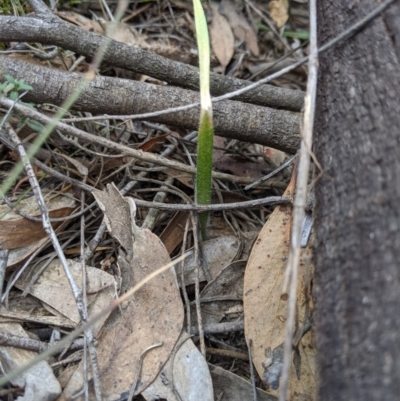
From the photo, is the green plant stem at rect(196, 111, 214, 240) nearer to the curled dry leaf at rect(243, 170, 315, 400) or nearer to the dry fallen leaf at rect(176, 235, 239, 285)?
the dry fallen leaf at rect(176, 235, 239, 285)

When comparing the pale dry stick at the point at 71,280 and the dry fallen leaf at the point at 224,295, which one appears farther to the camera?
the dry fallen leaf at the point at 224,295

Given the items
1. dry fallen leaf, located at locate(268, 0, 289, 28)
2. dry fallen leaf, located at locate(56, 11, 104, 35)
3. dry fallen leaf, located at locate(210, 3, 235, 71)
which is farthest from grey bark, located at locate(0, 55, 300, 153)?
dry fallen leaf, located at locate(268, 0, 289, 28)

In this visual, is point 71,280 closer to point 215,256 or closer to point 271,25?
point 215,256

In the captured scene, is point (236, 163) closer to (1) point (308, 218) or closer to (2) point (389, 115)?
(1) point (308, 218)

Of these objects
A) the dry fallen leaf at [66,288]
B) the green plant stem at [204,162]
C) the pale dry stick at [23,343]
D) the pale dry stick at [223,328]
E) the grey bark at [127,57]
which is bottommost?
the pale dry stick at [23,343]

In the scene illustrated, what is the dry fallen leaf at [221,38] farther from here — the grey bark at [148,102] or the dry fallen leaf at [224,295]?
the dry fallen leaf at [224,295]

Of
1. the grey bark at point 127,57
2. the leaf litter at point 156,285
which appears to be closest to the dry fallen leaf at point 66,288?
the leaf litter at point 156,285

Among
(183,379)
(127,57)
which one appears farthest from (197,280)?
(127,57)
